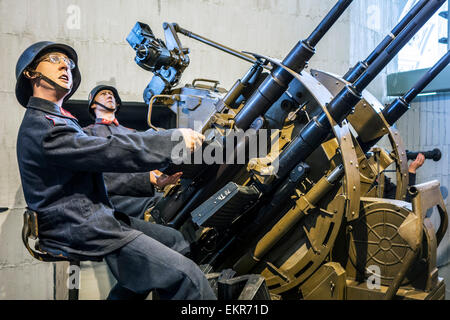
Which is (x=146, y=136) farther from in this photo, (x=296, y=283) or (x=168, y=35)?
(x=168, y=35)

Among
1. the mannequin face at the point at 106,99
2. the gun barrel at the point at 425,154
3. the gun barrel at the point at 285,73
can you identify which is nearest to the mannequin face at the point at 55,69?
the gun barrel at the point at 285,73

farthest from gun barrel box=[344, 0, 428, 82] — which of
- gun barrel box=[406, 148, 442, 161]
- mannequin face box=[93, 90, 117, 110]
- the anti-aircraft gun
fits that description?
mannequin face box=[93, 90, 117, 110]

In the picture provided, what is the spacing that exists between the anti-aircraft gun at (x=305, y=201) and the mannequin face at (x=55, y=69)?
930 millimetres

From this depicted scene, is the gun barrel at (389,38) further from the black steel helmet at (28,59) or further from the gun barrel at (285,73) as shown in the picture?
the black steel helmet at (28,59)

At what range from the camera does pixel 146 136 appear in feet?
6.19

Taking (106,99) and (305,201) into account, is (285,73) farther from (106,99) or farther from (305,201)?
(106,99)

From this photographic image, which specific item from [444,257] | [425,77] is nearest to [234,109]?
[425,77]

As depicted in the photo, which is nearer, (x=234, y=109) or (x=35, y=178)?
(x=35, y=178)

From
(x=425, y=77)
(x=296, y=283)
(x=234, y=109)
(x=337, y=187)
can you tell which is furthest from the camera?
(x=425, y=77)

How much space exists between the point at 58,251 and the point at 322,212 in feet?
5.03

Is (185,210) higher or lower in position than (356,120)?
lower

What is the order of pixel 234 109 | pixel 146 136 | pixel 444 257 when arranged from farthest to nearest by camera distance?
pixel 444 257 → pixel 234 109 → pixel 146 136

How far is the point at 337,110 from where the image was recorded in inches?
93.7

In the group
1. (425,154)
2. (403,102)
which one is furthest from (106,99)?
(425,154)
